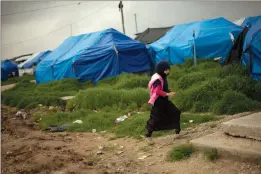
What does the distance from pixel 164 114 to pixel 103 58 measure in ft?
33.8

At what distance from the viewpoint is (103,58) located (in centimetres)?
1517

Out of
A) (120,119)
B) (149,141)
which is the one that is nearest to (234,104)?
(149,141)

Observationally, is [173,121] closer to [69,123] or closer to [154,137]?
[154,137]

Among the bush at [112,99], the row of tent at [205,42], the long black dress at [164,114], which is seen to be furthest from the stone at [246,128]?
the row of tent at [205,42]

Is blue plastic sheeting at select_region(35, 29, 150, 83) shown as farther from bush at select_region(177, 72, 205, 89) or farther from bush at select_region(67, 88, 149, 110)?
bush at select_region(177, 72, 205, 89)

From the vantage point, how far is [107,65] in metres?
15.1

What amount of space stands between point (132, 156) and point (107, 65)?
10.5 m

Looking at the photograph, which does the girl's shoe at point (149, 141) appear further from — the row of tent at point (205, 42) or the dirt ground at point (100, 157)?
the row of tent at point (205, 42)

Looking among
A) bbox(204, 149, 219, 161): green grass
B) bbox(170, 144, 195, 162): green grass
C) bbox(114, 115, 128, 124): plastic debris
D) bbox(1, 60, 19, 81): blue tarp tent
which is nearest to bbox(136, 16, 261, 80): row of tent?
bbox(114, 115, 128, 124): plastic debris

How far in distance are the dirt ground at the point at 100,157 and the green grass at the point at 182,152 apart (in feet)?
0.33

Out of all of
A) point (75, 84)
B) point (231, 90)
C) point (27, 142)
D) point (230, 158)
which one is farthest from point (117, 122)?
point (75, 84)

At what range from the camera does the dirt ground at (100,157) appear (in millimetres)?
4008

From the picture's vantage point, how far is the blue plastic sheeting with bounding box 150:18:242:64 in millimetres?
14242

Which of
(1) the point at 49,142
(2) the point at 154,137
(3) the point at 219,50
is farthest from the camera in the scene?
(3) the point at 219,50
